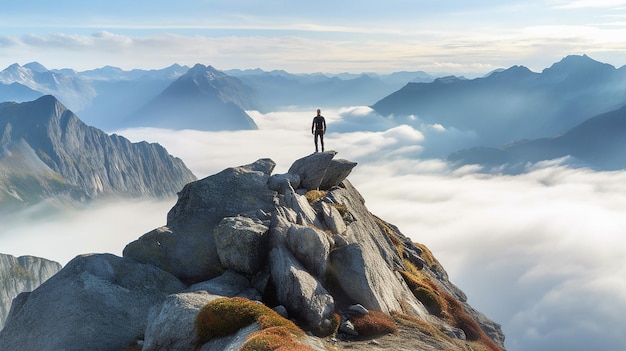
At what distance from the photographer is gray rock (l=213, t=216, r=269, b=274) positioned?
104 ft

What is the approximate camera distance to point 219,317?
2364 centimetres

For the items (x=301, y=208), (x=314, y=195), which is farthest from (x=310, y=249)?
(x=314, y=195)

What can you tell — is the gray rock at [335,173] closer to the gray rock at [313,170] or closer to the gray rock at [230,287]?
the gray rock at [313,170]

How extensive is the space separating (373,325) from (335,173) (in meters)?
26.2

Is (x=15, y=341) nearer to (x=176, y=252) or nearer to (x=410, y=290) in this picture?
(x=176, y=252)

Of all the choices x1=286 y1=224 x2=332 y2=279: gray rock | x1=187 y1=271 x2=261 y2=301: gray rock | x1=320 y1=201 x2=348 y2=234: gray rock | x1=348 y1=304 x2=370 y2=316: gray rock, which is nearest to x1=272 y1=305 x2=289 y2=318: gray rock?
Answer: x1=187 y1=271 x2=261 y2=301: gray rock

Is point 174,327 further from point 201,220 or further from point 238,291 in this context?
point 201,220

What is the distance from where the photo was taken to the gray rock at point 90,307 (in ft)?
88.9


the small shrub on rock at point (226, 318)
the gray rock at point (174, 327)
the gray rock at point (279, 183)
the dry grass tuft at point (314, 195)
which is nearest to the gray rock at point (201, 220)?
the gray rock at point (279, 183)

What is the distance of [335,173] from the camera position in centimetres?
5300

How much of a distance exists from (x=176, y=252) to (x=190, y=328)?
12406 mm

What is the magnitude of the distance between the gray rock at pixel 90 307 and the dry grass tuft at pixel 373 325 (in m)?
13.3

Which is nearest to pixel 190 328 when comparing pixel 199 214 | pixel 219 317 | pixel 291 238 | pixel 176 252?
pixel 219 317

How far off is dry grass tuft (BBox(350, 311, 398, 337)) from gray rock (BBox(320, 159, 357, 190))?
23603 mm
